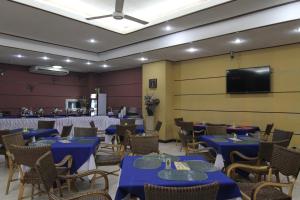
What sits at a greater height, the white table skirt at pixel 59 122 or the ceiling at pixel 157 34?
the ceiling at pixel 157 34

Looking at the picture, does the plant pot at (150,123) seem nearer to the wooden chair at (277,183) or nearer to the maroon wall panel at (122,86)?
the maroon wall panel at (122,86)

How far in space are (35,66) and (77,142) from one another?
7.75m

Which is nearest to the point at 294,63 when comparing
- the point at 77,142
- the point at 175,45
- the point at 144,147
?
the point at 175,45

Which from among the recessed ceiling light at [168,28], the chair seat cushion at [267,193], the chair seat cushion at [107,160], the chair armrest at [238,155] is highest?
the recessed ceiling light at [168,28]

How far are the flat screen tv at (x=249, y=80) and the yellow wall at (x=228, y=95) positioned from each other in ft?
0.52

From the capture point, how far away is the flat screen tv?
23.1 feet

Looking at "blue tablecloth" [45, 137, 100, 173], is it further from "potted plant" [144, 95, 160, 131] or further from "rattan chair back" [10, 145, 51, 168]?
"potted plant" [144, 95, 160, 131]

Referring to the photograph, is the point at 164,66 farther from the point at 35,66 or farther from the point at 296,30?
the point at 35,66

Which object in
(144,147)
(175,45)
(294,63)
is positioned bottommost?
(144,147)

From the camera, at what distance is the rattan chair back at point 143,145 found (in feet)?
12.5

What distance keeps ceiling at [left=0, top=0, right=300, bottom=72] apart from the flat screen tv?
681 mm

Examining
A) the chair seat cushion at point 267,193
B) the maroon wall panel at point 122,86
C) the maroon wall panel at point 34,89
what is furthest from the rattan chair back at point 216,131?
the maroon wall panel at point 34,89

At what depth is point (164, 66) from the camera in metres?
8.97

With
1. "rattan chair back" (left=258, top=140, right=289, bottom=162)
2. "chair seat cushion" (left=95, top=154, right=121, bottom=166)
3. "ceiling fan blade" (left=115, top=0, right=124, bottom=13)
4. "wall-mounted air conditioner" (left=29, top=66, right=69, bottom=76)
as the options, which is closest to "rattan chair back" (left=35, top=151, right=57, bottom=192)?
"chair seat cushion" (left=95, top=154, right=121, bottom=166)
